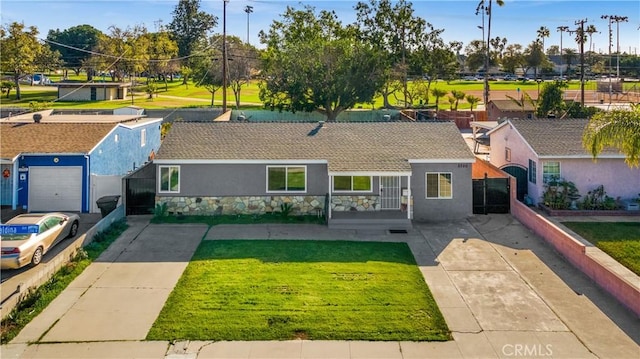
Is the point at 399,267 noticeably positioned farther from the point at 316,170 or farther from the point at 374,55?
the point at 374,55

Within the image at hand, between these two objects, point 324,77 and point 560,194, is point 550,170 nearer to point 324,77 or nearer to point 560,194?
point 560,194

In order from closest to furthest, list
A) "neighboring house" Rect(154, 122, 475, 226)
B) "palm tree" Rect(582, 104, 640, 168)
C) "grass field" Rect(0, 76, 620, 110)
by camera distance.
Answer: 1. "palm tree" Rect(582, 104, 640, 168)
2. "neighboring house" Rect(154, 122, 475, 226)
3. "grass field" Rect(0, 76, 620, 110)

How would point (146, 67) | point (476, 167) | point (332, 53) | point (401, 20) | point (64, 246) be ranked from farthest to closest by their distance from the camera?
point (146, 67)
point (401, 20)
point (332, 53)
point (476, 167)
point (64, 246)

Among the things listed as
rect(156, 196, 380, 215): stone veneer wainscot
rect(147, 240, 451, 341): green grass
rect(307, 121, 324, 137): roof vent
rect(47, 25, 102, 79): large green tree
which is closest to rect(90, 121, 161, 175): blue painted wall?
rect(156, 196, 380, 215): stone veneer wainscot

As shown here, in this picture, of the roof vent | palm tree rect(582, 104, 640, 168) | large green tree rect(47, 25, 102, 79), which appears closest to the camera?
palm tree rect(582, 104, 640, 168)

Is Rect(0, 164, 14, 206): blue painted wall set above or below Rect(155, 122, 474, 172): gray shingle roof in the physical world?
below

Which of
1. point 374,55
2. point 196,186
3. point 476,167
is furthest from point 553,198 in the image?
point 374,55

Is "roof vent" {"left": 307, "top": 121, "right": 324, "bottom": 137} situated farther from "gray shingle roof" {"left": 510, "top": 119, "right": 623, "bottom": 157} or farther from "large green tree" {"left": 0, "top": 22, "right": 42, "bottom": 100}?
"large green tree" {"left": 0, "top": 22, "right": 42, "bottom": 100}

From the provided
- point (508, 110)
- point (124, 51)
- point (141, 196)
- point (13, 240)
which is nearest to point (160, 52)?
point (124, 51)
